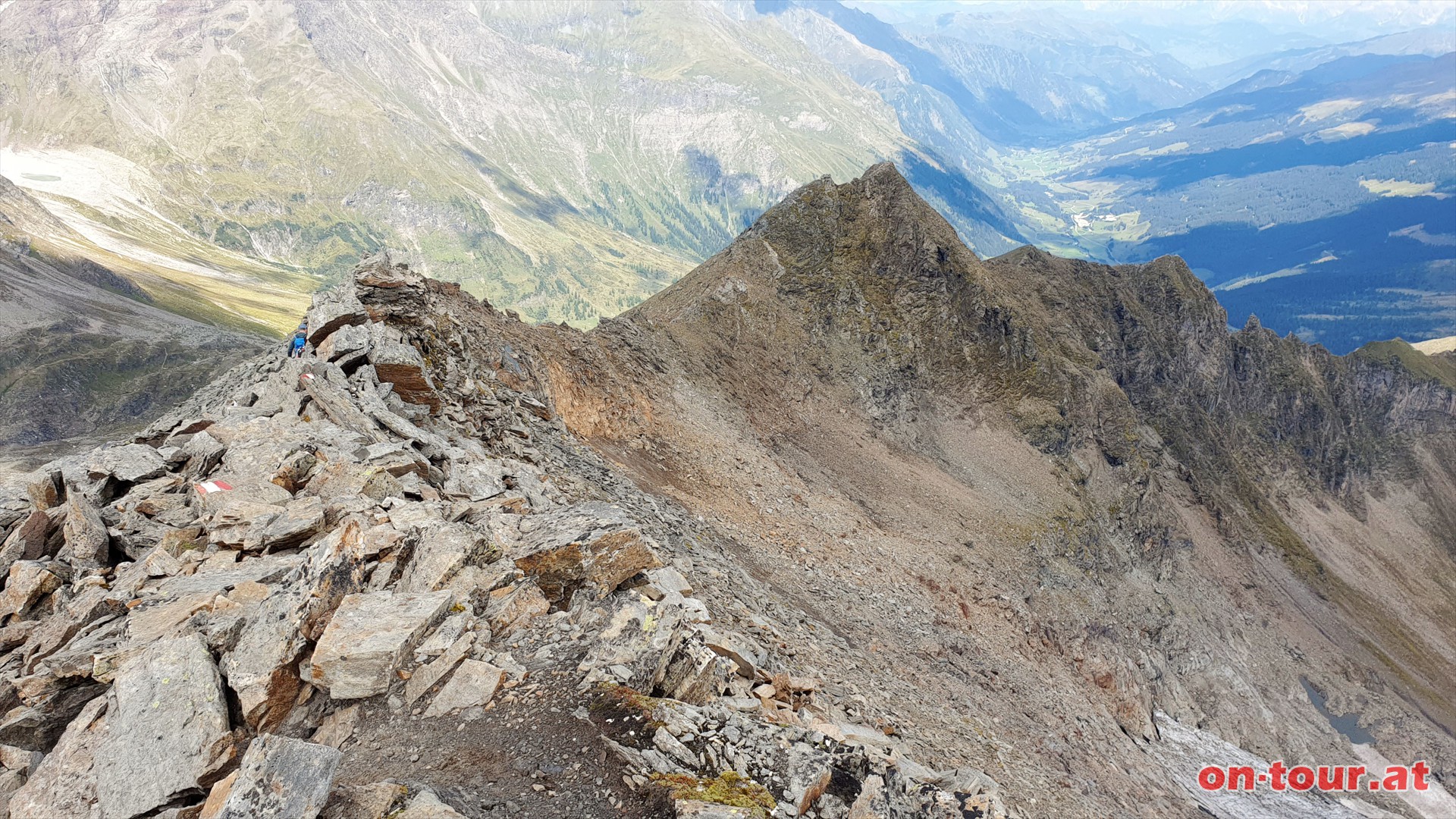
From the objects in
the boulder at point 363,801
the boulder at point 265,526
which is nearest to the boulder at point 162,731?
the boulder at point 363,801

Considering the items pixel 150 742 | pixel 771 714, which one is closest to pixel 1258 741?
pixel 771 714

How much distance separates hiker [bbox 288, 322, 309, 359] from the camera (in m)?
30.0

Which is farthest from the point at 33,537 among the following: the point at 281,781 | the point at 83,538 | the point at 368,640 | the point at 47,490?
the point at 281,781

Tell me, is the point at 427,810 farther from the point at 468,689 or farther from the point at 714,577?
the point at 714,577

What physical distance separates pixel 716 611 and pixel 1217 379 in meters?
136

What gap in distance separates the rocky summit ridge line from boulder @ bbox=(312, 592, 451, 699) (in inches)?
2.9

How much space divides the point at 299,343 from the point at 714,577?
66.6ft

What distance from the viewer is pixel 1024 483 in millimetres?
78312

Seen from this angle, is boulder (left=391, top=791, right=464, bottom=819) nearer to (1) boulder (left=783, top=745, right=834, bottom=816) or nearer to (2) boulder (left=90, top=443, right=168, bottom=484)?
(1) boulder (left=783, top=745, right=834, bottom=816)

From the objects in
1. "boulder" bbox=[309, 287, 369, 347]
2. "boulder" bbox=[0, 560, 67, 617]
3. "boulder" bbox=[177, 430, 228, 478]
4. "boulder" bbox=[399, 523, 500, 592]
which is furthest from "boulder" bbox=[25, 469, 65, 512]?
"boulder" bbox=[399, 523, 500, 592]

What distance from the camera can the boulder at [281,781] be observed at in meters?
10.4

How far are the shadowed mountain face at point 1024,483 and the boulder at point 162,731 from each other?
20052 millimetres

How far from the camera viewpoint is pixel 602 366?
175 ft

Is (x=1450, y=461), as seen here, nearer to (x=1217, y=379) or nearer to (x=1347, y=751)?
(x=1217, y=379)
